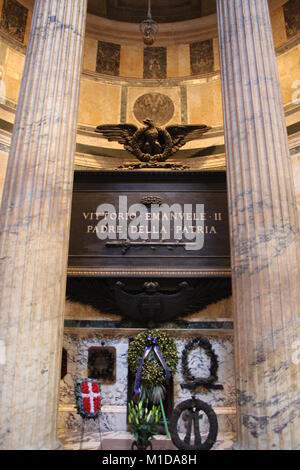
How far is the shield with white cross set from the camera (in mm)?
5090

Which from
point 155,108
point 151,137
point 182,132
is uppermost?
point 155,108

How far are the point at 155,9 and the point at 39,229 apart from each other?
863 cm

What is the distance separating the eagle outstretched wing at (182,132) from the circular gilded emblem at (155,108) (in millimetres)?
1951

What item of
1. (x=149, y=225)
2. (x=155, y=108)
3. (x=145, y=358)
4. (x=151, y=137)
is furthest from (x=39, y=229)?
(x=155, y=108)

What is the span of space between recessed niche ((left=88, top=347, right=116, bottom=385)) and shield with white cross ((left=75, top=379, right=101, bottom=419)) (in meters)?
1.50

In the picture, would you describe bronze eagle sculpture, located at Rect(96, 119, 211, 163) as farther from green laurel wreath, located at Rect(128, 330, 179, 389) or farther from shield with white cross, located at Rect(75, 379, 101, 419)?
shield with white cross, located at Rect(75, 379, 101, 419)

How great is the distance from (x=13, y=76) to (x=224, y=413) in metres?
8.35

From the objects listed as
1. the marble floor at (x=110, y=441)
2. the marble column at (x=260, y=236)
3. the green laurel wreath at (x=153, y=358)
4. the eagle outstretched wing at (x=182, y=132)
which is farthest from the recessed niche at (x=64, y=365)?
the eagle outstretched wing at (x=182, y=132)

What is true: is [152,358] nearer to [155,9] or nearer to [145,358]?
[145,358]

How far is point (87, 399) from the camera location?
512 cm

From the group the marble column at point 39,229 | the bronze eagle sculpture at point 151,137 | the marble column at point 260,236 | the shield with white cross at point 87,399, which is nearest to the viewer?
the marble column at point 260,236

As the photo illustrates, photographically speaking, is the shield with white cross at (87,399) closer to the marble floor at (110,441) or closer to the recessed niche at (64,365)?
the marble floor at (110,441)

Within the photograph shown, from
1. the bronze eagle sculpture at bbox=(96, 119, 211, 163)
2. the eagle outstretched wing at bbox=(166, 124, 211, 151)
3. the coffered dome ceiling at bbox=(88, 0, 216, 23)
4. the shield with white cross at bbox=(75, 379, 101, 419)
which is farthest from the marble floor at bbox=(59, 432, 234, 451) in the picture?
the coffered dome ceiling at bbox=(88, 0, 216, 23)

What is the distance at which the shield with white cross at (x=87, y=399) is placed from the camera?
5.09 m
